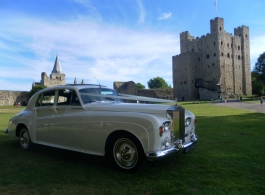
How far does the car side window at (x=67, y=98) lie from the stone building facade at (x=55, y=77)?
72546 mm

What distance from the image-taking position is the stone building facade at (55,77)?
2905 inches

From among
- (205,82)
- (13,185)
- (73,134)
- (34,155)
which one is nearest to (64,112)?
(73,134)

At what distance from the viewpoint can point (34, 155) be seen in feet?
17.5

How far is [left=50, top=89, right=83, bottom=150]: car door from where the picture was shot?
4.63 meters

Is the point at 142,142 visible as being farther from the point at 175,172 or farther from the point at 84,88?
the point at 84,88

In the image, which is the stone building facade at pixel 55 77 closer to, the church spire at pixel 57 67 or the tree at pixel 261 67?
the church spire at pixel 57 67

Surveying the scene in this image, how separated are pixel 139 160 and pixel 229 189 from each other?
4.80ft

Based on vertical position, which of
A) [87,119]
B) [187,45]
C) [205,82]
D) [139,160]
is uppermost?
[187,45]

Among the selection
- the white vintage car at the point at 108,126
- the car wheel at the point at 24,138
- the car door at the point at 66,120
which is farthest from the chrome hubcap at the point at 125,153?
the car wheel at the point at 24,138

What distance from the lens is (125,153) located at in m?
4.06

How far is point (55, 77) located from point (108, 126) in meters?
77.8

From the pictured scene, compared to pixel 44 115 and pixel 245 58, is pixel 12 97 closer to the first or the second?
pixel 44 115

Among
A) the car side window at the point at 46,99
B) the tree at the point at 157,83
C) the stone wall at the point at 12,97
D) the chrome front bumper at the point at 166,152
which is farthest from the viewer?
the tree at the point at 157,83

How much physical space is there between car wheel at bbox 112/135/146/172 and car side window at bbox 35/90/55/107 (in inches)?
86.2
